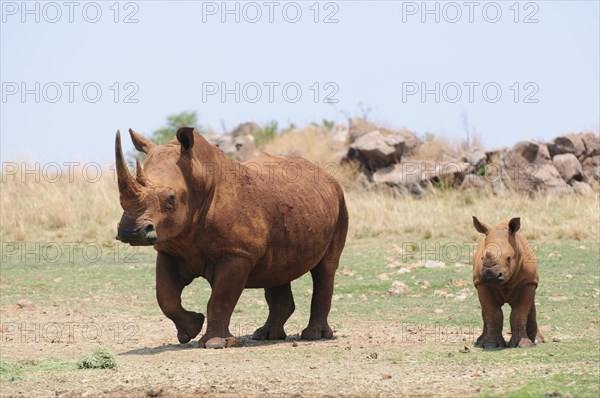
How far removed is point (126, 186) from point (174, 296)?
1557 mm

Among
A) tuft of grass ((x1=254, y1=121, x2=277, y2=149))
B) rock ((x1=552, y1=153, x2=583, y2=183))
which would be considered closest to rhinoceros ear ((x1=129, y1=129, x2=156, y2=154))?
rock ((x1=552, y1=153, x2=583, y2=183))

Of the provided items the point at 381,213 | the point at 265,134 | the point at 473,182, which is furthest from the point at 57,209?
the point at 265,134

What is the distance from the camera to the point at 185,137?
11.6 metres

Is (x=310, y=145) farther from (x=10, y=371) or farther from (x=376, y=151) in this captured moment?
(x=10, y=371)

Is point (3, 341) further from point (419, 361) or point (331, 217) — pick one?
point (419, 361)

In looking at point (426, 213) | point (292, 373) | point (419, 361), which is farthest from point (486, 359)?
point (426, 213)

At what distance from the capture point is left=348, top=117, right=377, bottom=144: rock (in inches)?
1364

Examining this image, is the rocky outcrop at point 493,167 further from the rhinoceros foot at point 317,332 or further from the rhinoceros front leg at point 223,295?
the rhinoceros front leg at point 223,295

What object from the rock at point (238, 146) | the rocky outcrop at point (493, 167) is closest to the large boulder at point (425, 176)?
the rocky outcrop at point (493, 167)

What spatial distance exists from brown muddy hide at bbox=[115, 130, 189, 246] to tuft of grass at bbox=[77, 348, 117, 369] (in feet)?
3.45

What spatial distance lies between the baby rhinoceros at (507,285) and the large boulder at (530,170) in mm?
15886

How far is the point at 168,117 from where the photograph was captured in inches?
1866

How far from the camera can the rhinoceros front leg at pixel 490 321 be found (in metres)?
11.3

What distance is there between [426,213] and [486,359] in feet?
46.9
